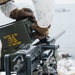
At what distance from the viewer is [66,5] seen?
1.88 m

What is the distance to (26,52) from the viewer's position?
61 cm

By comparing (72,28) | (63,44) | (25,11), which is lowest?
(63,44)

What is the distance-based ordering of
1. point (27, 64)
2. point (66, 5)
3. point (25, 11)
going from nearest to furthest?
point (27, 64), point (25, 11), point (66, 5)

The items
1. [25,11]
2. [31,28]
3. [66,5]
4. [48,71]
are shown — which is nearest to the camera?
[48,71]

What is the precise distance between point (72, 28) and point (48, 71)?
1169 millimetres

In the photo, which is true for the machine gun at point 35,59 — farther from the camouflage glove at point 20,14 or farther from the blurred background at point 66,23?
the blurred background at point 66,23

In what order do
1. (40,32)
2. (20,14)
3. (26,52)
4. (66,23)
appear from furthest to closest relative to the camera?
1. (66,23)
2. (20,14)
3. (40,32)
4. (26,52)

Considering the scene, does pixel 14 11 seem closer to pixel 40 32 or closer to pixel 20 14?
pixel 20 14

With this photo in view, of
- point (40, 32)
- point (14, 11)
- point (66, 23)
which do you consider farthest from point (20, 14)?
point (66, 23)

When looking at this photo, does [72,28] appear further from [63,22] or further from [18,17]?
[18,17]

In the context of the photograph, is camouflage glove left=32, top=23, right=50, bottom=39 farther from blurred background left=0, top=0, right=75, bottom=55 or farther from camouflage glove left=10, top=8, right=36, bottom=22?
blurred background left=0, top=0, right=75, bottom=55

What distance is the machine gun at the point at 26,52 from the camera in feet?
1.96

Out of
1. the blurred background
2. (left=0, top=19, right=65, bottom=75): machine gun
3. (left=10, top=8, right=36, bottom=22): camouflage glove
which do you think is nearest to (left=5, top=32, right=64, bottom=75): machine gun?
(left=0, top=19, right=65, bottom=75): machine gun

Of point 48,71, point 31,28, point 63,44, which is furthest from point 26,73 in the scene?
point 63,44
